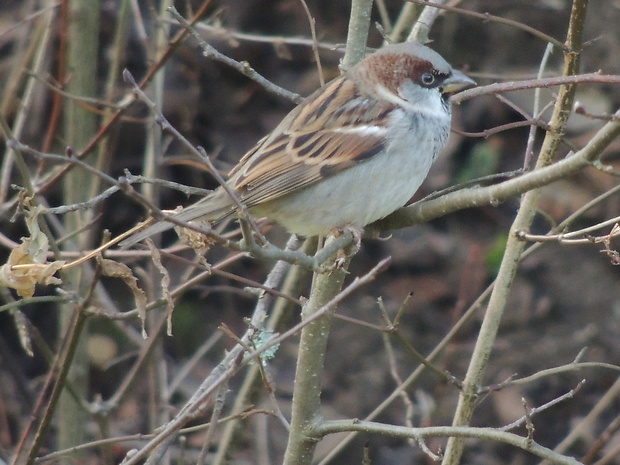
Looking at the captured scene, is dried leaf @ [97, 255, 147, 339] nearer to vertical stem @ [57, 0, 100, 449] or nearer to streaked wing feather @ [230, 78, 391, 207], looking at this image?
streaked wing feather @ [230, 78, 391, 207]

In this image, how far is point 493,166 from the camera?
6219 millimetres

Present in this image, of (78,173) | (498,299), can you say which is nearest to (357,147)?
(498,299)

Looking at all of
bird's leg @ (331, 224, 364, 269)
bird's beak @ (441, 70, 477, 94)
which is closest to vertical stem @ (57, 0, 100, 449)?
bird's leg @ (331, 224, 364, 269)

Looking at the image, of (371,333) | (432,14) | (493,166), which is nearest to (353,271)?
(371,333)

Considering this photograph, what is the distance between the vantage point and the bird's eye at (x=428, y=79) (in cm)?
338

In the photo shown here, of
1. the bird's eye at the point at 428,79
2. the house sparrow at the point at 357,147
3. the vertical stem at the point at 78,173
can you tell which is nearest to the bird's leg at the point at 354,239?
the house sparrow at the point at 357,147

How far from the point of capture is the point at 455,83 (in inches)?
132

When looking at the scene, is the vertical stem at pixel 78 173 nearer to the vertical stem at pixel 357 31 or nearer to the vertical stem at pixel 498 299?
the vertical stem at pixel 357 31

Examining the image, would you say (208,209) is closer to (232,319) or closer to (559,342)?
(232,319)

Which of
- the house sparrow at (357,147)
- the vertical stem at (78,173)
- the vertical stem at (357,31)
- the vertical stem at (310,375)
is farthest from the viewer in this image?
the vertical stem at (78,173)

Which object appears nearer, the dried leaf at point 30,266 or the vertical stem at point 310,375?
the dried leaf at point 30,266

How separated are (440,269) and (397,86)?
2900 millimetres

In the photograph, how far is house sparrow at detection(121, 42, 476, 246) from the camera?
125 inches

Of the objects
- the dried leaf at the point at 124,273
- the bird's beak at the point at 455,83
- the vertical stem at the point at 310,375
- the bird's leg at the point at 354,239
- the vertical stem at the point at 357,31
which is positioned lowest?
the vertical stem at the point at 310,375
